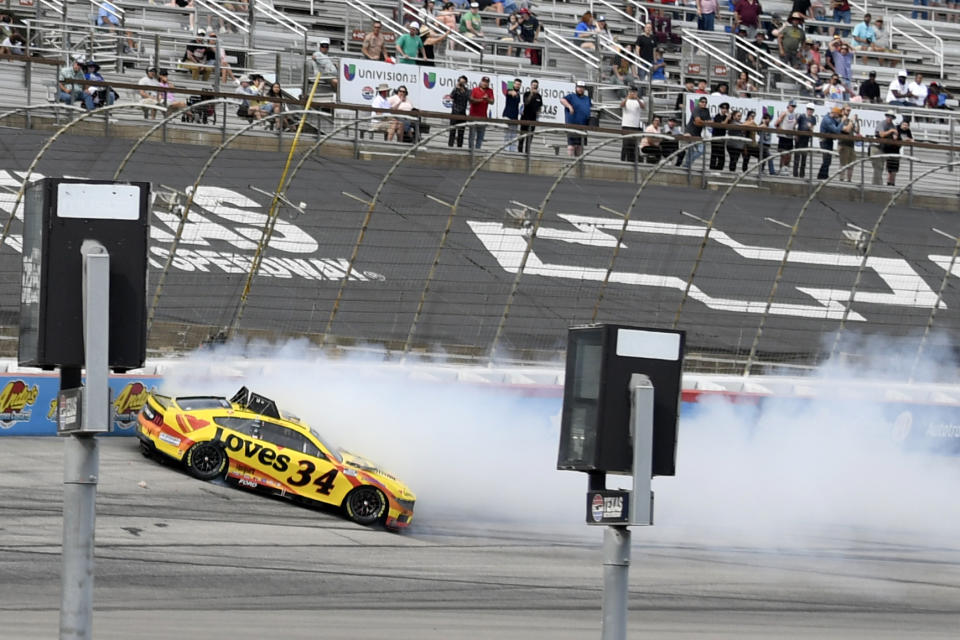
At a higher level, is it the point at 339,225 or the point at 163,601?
the point at 339,225

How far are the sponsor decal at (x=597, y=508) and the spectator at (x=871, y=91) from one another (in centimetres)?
2494

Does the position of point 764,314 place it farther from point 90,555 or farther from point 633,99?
point 90,555

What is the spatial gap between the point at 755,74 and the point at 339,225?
491 inches

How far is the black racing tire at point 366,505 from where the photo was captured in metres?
15.5

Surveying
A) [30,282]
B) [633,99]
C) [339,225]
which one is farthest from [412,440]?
[30,282]

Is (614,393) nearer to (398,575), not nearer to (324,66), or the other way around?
(398,575)

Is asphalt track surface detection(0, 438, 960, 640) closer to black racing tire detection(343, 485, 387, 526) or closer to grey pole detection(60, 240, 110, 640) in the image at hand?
black racing tire detection(343, 485, 387, 526)

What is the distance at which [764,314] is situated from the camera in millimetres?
19797

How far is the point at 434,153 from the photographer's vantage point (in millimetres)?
21109

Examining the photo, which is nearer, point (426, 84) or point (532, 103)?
point (426, 84)

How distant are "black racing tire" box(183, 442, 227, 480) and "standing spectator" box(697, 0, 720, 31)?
696 inches

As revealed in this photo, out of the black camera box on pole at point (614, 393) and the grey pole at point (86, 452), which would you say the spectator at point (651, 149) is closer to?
the black camera box on pole at point (614, 393)

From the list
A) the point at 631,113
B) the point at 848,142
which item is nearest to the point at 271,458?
the point at 631,113

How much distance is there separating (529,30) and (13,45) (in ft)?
→ 32.1
